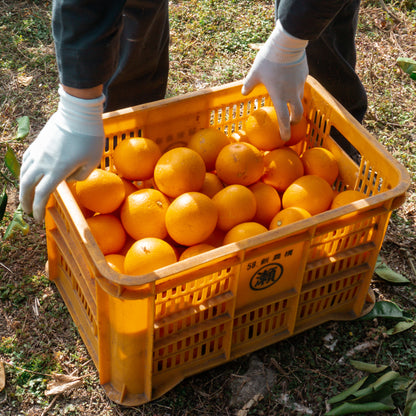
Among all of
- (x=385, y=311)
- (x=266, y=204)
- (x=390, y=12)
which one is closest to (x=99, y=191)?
(x=266, y=204)

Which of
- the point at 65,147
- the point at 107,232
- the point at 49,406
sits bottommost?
the point at 49,406

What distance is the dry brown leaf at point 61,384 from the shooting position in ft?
5.61

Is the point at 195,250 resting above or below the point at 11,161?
above

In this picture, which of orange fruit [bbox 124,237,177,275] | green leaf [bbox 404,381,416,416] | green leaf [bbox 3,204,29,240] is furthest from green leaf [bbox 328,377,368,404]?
green leaf [bbox 3,204,29,240]

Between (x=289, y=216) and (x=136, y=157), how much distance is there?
1.58 feet

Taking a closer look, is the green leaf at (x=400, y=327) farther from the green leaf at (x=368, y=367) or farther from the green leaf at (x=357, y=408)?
the green leaf at (x=357, y=408)

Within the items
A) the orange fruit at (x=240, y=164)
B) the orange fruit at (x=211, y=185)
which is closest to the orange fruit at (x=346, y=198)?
the orange fruit at (x=240, y=164)

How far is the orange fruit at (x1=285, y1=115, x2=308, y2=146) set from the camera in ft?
6.51

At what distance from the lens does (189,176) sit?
171 cm

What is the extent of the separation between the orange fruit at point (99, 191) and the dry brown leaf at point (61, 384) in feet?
1.58

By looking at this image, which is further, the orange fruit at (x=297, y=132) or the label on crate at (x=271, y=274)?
the orange fruit at (x=297, y=132)

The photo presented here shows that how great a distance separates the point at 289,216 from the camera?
1665mm

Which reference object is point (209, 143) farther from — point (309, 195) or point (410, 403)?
point (410, 403)

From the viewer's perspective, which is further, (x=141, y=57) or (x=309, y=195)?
(x=141, y=57)
